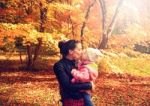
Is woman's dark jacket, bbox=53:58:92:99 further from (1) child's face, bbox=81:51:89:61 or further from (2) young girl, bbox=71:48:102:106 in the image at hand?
(1) child's face, bbox=81:51:89:61

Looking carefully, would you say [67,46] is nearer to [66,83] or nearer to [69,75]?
[69,75]

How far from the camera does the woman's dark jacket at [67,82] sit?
5.11 m

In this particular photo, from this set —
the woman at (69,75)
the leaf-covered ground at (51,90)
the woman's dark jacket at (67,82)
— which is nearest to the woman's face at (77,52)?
the woman at (69,75)

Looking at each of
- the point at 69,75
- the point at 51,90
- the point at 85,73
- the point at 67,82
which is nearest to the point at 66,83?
the point at 67,82

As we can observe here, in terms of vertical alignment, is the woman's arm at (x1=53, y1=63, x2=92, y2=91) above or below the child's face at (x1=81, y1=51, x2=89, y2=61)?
below

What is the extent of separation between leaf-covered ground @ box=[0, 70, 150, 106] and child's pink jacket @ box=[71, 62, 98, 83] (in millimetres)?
9791

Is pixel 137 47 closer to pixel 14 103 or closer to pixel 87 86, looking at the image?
pixel 14 103

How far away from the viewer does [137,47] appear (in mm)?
38062

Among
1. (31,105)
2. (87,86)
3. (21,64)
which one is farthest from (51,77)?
(87,86)

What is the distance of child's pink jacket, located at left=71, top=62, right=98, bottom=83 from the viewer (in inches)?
201

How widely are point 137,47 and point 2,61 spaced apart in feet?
50.6

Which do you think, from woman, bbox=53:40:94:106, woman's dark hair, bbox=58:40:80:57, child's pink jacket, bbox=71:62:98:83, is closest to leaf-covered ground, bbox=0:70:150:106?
woman, bbox=53:40:94:106

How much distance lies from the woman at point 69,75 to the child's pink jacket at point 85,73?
0.07 m

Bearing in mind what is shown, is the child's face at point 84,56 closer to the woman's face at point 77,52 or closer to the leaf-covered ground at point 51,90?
the woman's face at point 77,52
